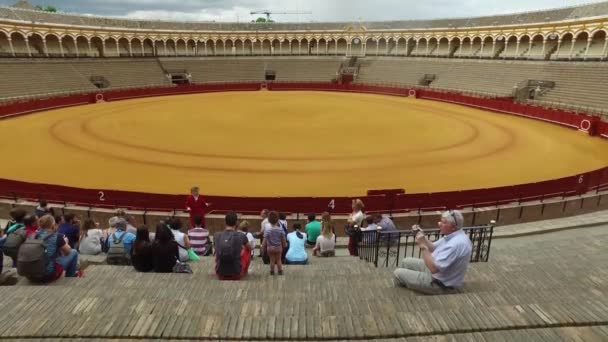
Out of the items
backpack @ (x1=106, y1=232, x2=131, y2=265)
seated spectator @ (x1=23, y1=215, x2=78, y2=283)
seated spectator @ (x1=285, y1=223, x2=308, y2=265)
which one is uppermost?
seated spectator @ (x1=23, y1=215, x2=78, y2=283)

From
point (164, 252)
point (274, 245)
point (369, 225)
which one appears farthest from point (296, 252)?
point (164, 252)

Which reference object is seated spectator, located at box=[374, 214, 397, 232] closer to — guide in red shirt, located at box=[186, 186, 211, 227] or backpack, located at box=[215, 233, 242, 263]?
backpack, located at box=[215, 233, 242, 263]

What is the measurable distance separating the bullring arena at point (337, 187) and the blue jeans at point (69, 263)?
17 cm

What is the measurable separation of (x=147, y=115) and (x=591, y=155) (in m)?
30.8

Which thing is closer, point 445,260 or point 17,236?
point 445,260

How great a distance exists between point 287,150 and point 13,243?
15476 millimetres

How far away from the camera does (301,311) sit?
403cm

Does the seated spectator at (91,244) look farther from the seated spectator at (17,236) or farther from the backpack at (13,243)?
the backpack at (13,243)

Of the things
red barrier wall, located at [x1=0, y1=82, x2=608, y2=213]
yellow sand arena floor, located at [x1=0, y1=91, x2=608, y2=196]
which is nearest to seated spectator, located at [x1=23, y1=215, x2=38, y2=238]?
red barrier wall, located at [x1=0, y1=82, x2=608, y2=213]

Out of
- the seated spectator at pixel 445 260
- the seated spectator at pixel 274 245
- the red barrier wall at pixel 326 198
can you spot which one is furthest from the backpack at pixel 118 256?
the seated spectator at pixel 445 260

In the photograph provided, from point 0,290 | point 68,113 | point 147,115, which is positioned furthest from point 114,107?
point 0,290

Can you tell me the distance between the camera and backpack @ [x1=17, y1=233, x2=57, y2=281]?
5.31 m

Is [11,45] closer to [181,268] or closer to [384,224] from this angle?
[181,268]

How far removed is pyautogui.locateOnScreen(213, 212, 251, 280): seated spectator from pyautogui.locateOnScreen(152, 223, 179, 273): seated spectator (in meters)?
0.79
